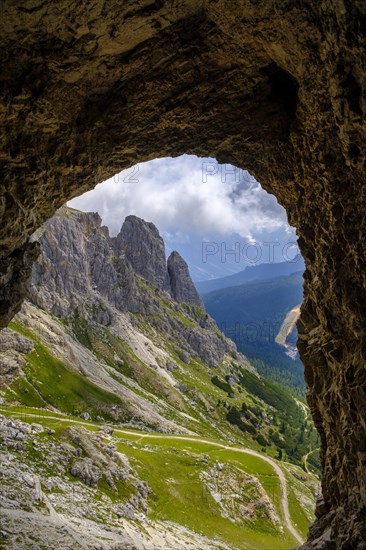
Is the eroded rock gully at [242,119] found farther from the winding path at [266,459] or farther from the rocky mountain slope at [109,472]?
the winding path at [266,459]

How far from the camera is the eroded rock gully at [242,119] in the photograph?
604 inches

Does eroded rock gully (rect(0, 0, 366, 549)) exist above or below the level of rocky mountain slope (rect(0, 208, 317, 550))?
above

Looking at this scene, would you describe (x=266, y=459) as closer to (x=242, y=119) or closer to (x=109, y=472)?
(x=109, y=472)

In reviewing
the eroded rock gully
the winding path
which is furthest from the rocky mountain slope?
the eroded rock gully

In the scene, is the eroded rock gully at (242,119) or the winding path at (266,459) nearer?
the eroded rock gully at (242,119)

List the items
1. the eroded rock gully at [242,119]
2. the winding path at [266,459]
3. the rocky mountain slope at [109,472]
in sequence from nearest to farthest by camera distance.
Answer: the eroded rock gully at [242,119] → the rocky mountain slope at [109,472] → the winding path at [266,459]

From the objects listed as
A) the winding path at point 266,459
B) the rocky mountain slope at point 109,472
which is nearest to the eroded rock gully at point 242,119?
the rocky mountain slope at point 109,472

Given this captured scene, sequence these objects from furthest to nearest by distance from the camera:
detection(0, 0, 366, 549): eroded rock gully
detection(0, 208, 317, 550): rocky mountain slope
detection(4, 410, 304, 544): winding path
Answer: detection(4, 410, 304, 544): winding path → detection(0, 208, 317, 550): rocky mountain slope → detection(0, 0, 366, 549): eroded rock gully

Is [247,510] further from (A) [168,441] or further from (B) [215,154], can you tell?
(B) [215,154]

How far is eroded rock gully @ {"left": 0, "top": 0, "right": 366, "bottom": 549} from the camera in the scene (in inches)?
604

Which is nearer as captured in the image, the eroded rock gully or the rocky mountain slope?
the eroded rock gully

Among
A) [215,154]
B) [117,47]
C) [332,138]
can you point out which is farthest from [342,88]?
[215,154]

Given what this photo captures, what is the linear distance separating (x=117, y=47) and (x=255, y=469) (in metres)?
105

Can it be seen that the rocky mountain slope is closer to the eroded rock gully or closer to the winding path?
the winding path
